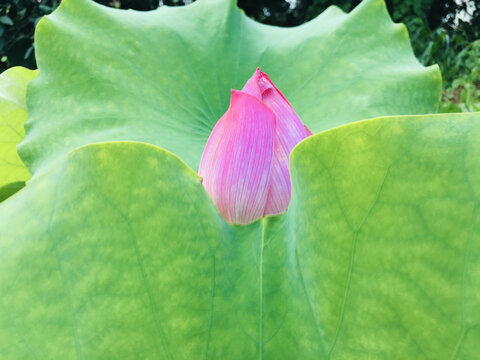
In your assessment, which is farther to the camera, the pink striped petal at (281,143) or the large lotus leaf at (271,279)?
the pink striped petal at (281,143)

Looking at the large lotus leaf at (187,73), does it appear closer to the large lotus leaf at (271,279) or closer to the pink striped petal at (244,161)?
the pink striped petal at (244,161)

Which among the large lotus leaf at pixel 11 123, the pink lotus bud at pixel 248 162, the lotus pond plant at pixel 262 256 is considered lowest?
the large lotus leaf at pixel 11 123

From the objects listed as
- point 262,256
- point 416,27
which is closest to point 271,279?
point 262,256

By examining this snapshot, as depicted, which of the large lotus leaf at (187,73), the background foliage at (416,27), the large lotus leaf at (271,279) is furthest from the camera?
the background foliage at (416,27)

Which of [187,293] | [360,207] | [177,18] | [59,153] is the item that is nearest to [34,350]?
[187,293]

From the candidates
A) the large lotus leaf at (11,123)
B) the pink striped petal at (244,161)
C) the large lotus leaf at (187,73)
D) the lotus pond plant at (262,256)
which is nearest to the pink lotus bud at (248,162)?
the pink striped petal at (244,161)

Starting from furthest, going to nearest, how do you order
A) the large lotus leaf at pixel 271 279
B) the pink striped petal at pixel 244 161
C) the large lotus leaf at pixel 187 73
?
1. the large lotus leaf at pixel 187 73
2. the pink striped petal at pixel 244 161
3. the large lotus leaf at pixel 271 279

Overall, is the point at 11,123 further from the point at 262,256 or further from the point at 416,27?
the point at 416,27

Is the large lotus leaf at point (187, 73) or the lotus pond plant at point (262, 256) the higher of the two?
the lotus pond plant at point (262, 256)
